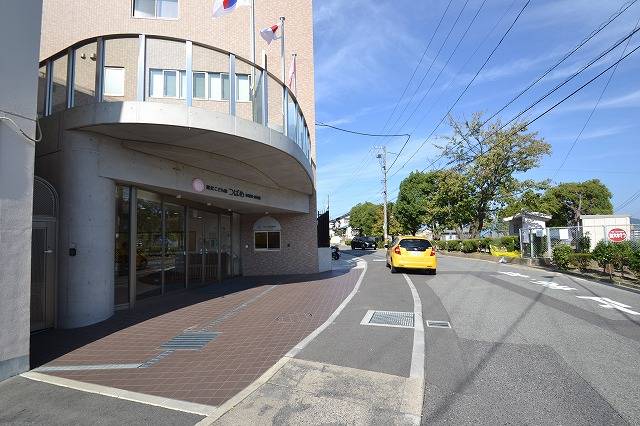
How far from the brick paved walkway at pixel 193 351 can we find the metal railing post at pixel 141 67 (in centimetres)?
420

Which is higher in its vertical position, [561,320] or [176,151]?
[176,151]

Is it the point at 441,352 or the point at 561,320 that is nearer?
the point at 441,352

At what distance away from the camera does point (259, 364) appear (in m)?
5.15

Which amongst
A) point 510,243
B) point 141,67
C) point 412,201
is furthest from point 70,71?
point 412,201

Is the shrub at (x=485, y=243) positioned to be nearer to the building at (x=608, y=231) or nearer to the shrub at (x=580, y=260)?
the building at (x=608, y=231)

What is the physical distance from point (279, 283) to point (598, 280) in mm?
11332

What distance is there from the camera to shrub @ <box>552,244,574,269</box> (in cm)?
1744

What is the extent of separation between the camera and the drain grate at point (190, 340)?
6055 mm

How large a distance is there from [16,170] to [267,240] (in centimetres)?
1275

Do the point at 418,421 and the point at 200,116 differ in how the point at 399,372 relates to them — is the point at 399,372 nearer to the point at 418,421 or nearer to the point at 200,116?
the point at 418,421

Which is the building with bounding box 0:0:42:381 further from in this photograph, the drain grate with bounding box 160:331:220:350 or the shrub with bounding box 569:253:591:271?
the shrub with bounding box 569:253:591:271

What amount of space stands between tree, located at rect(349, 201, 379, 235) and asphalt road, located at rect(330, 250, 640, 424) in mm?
66824

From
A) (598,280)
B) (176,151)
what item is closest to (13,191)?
(176,151)

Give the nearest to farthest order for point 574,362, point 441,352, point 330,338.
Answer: point 574,362
point 441,352
point 330,338
